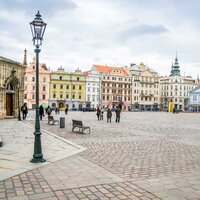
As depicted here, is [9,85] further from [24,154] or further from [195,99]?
[195,99]

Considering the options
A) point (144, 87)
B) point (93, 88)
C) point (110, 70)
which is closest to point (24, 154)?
point (93, 88)

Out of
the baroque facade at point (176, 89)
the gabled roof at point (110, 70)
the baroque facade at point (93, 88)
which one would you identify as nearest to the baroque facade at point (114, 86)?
the gabled roof at point (110, 70)

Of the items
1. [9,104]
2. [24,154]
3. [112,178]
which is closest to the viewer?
[112,178]

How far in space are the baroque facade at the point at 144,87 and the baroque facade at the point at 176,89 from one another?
11.0 meters

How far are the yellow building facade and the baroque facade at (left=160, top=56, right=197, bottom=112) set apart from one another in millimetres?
41452

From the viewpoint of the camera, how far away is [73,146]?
1103cm

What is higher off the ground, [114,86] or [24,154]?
[114,86]

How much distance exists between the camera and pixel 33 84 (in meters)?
76.9

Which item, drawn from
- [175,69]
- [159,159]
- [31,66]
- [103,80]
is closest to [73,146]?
[159,159]

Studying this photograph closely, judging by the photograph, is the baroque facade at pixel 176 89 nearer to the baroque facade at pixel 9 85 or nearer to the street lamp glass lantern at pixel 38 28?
the baroque facade at pixel 9 85

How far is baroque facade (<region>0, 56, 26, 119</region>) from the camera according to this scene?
27.2 metres

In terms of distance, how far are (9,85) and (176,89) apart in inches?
3526

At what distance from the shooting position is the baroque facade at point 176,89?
109 meters

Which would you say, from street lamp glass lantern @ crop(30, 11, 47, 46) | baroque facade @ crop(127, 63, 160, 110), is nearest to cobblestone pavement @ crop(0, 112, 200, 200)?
street lamp glass lantern @ crop(30, 11, 47, 46)
